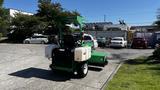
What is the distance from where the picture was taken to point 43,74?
460 inches

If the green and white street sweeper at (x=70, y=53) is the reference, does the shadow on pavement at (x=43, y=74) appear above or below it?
below

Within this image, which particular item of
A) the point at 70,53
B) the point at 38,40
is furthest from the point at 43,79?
the point at 38,40

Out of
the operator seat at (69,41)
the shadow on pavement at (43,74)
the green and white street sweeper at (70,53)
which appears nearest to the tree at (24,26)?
the shadow on pavement at (43,74)

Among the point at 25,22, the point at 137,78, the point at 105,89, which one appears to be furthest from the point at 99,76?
the point at 25,22

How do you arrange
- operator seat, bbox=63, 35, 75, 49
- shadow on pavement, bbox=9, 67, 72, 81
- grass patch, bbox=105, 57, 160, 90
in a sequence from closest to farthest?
grass patch, bbox=105, 57, 160, 90, shadow on pavement, bbox=9, 67, 72, 81, operator seat, bbox=63, 35, 75, 49

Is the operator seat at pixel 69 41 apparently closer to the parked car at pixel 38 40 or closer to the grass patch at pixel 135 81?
the grass patch at pixel 135 81

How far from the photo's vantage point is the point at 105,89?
948 centimetres

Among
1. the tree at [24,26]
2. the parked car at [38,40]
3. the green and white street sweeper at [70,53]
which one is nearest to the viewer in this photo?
the green and white street sweeper at [70,53]

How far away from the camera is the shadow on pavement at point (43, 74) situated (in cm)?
1099

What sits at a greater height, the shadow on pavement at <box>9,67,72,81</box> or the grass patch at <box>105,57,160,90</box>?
the shadow on pavement at <box>9,67,72,81</box>

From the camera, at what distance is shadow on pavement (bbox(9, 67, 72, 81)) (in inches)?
433

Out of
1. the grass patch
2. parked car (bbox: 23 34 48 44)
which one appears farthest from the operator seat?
parked car (bbox: 23 34 48 44)

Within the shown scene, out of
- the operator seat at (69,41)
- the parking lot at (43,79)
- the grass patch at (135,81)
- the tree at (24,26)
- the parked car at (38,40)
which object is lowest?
the grass patch at (135,81)

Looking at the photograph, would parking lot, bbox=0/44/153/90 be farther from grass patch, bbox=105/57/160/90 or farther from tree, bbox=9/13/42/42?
tree, bbox=9/13/42/42
